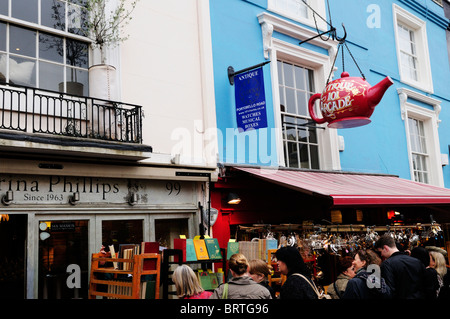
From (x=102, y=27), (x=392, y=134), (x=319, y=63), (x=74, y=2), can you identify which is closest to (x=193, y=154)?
(x=102, y=27)

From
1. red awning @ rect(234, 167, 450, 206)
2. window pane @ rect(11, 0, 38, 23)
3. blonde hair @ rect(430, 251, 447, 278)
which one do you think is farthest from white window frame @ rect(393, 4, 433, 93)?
window pane @ rect(11, 0, 38, 23)

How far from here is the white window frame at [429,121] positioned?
42.7 feet

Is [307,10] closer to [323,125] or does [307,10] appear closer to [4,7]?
[323,125]

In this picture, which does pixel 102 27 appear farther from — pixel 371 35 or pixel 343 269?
pixel 371 35

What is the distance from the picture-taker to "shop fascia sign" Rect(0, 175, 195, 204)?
5.91 metres

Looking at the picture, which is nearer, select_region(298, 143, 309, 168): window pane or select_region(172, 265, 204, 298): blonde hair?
select_region(172, 265, 204, 298): blonde hair

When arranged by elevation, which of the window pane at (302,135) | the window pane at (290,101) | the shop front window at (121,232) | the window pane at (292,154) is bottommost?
the shop front window at (121,232)

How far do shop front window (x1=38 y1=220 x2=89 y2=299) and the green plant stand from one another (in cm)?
252

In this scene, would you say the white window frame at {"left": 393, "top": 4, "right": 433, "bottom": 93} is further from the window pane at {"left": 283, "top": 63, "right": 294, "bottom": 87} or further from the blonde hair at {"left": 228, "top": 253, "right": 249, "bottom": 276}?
the blonde hair at {"left": 228, "top": 253, "right": 249, "bottom": 276}

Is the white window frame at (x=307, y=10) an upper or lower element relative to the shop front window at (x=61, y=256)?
upper

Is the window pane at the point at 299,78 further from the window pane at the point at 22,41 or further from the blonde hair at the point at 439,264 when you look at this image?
the window pane at the point at 22,41

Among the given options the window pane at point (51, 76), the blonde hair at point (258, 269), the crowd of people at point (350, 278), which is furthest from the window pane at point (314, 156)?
the window pane at point (51, 76)

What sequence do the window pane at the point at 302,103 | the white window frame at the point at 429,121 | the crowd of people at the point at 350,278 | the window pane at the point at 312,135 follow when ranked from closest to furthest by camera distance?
the crowd of people at the point at 350,278
the window pane at the point at 302,103
the window pane at the point at 312,135
the white window frame at the point at 429,121

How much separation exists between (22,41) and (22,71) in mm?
441
